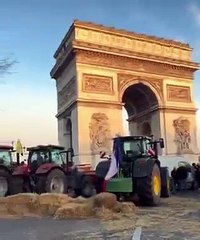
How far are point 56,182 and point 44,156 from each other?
150 centimetres

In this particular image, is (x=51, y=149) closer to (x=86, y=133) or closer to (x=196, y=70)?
(x=86, y=133)

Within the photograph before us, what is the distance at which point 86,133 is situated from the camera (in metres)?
30.2

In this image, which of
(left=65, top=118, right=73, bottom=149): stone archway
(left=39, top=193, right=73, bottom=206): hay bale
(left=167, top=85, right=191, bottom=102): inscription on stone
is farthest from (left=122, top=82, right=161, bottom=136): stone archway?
(left=39, top=193, right=73, bottom=206): hay bale

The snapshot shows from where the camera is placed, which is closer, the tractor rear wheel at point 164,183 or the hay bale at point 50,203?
the hay bale at point 50,203

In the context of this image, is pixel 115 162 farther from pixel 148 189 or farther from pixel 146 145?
A: pixel 146 145

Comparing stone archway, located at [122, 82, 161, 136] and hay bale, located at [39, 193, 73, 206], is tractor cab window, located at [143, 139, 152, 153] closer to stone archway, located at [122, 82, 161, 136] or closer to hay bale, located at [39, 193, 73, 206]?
hay bale, located at [39, 193, 73, 206]

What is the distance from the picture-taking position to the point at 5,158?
1553 cm

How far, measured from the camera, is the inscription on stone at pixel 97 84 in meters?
30.7

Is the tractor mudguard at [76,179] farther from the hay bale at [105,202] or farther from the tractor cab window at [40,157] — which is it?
the hay bale at [105,202]

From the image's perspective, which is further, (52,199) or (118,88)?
(118,88)

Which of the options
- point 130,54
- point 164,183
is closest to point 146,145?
point 164,183

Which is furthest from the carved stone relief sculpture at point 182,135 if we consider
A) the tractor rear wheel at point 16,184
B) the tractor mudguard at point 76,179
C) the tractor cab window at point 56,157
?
the tractor rear wheel at point 16,184

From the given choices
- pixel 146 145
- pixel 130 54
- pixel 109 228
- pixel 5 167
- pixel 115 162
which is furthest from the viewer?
pixel 130 54

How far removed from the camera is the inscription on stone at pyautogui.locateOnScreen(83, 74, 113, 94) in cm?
3073
